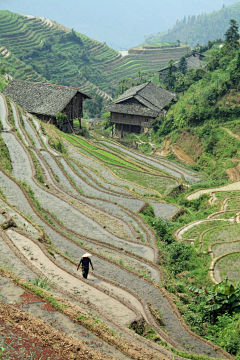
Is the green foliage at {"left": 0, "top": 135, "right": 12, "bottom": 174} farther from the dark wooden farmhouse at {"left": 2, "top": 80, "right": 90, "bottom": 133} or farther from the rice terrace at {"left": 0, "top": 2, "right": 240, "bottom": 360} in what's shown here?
the dark wooden farmhouse at {"left": 2, "top": 80, "right": 90, "bottom": 133}

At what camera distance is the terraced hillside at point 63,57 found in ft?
382

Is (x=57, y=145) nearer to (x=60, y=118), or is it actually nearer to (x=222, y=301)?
(x=60, y=118)

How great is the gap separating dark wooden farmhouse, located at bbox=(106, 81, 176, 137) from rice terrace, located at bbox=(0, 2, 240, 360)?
6.90 meters

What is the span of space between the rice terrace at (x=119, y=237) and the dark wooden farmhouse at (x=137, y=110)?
22.6 feet

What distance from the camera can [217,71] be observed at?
168ft

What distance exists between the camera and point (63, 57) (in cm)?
13250

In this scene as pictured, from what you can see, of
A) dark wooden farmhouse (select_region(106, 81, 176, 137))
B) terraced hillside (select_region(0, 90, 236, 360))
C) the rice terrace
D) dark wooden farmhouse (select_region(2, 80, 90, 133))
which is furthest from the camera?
dark wooden farmhouse (select_region(106, 81, 176, 137))

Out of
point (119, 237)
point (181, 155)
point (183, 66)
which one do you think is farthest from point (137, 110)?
point (119, 237)

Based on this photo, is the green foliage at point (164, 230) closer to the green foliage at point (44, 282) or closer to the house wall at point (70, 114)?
the green foliage at point (44, 282)

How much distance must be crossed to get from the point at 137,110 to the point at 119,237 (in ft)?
135

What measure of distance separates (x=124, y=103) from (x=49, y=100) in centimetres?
1484

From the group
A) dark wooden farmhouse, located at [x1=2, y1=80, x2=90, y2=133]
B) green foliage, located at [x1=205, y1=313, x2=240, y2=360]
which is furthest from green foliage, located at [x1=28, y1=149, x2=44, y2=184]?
dark wooden farmhouse, located at [x1=2, y1=80, x2=90, y2=133]

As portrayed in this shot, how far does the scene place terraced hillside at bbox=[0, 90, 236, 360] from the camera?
8797 mm

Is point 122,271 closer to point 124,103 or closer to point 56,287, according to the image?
point 56,287
